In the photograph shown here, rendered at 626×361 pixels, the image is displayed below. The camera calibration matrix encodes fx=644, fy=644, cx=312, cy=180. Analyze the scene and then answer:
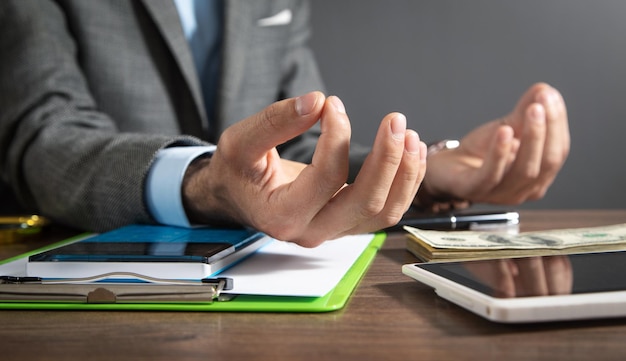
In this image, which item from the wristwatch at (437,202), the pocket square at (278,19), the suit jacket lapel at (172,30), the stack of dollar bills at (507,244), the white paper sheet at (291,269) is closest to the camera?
the white paper sheet at (291,269)

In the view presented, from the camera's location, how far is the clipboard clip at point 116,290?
44cm

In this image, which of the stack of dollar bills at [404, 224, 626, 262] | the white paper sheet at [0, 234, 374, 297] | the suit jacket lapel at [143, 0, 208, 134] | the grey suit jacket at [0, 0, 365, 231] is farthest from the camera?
the suit jacket lapel at [143, 0, 208, 134]

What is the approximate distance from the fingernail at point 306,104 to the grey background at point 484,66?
134cm

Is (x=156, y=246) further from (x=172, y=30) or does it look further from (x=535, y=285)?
(x=172, y=30)

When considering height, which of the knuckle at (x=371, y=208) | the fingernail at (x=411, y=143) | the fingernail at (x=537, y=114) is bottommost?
the knuckle at (x=371, y=208)

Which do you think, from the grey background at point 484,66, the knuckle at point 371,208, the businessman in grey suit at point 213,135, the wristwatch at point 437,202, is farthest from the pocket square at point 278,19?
the knuckle at point 371,208

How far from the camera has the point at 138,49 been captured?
1.16 meters

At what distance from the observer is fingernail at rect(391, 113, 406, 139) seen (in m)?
0.46

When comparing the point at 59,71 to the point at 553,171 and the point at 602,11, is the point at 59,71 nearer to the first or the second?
the point at 553,171

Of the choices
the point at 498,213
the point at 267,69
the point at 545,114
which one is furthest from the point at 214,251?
the point at 267,69

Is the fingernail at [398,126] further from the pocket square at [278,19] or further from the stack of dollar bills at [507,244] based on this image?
the pocket square at [278,19]

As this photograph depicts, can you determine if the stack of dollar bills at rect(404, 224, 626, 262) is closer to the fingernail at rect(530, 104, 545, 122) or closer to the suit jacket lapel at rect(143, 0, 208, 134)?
the fingernail at rect(530, 104, 545, 122)

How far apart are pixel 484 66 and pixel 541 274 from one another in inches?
55.8

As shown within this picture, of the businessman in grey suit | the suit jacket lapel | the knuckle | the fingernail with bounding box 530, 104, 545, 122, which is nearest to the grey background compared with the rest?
the businessman in grey suit
